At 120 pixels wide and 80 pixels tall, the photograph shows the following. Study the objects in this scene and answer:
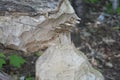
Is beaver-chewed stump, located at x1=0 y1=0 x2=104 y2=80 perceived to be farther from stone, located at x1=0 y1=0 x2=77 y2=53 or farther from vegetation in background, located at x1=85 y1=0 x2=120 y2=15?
vegetation in background, located at x1=85 y1=0 x2=120 y2=15

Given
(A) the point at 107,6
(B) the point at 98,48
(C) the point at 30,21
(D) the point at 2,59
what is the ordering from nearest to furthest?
(C) the point at 30,21
(D) the point at 2,59
(B) the point at 98,48
(A) the point at 107,6

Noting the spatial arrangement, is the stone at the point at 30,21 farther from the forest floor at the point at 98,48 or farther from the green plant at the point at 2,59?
the forest floor at the point at 98,48

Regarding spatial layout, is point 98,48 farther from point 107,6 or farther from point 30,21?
point 30,21

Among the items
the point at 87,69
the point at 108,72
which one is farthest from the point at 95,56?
the point at 87,69

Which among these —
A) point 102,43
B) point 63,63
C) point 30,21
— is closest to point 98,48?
point 102,43

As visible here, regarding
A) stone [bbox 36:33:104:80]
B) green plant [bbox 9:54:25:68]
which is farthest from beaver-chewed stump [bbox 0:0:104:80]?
green plant [bbox 9:54:25:68]

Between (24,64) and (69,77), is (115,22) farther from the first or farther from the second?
(69,77)

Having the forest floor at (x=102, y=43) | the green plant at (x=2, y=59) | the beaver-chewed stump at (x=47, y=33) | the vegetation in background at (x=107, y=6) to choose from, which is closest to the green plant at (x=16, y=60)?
the green plant at (x=2, y=59)
